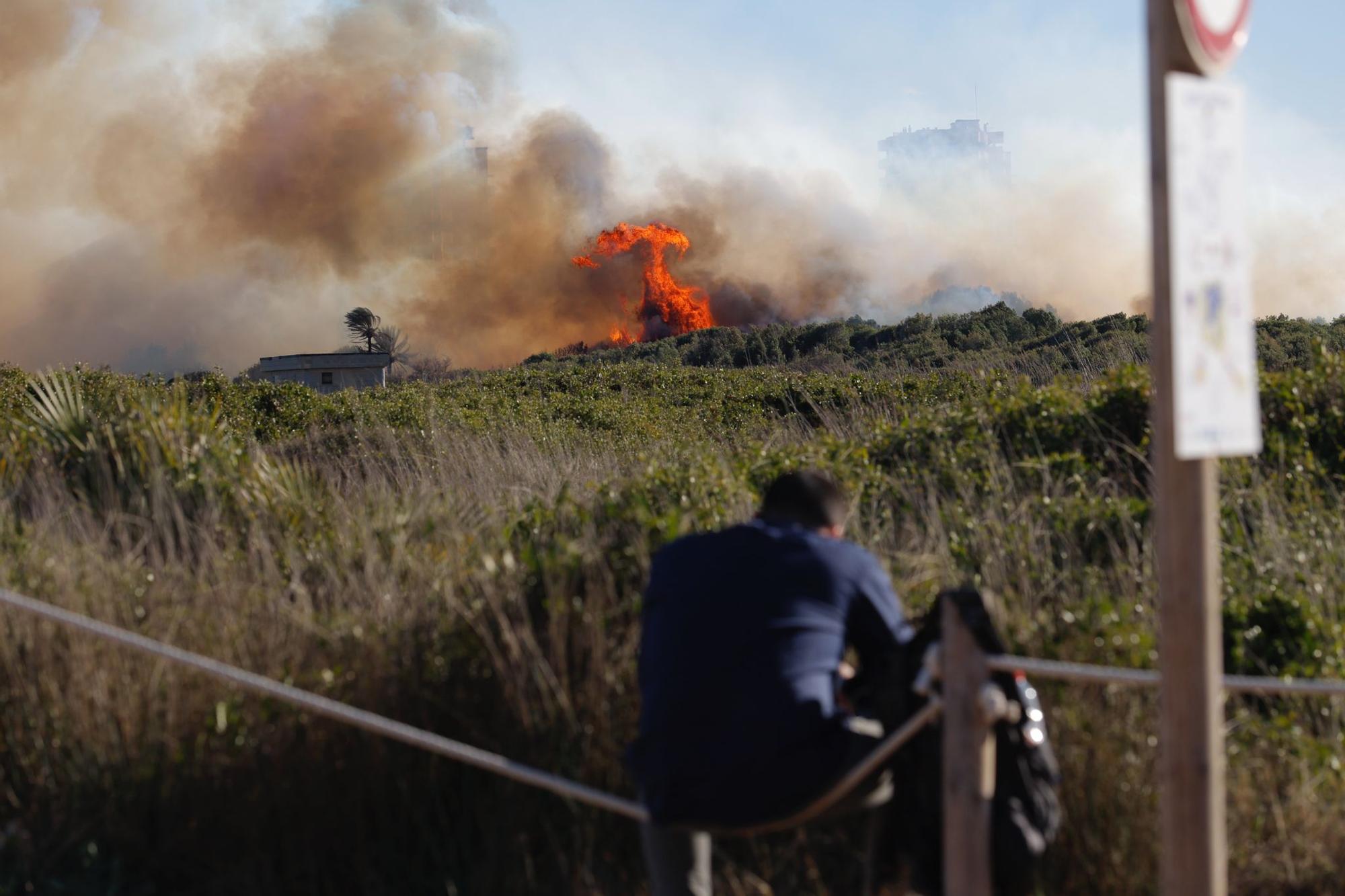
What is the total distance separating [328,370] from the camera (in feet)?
128

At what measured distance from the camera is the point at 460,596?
4.70 meters

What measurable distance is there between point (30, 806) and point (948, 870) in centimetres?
319

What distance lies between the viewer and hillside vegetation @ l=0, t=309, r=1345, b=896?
387cm

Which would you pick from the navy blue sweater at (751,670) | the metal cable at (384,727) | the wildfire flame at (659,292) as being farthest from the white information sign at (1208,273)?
the wildfire flame at (659,292)

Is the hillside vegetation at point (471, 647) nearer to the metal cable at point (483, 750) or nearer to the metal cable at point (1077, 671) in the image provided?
the metal cable at point (483, 750)

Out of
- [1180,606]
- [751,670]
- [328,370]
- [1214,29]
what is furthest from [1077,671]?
[328,370]

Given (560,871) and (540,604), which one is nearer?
(560,871)

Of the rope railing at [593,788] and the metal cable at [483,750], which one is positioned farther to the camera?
the metal cable at [483,750]

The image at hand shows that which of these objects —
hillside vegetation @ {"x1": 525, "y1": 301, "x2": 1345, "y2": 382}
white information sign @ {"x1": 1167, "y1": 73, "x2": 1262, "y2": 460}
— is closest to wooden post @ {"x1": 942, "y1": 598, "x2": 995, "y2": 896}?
white information sign @ {"x1": 1167, "y1": 73, "x2": 1262, "y2": 460}

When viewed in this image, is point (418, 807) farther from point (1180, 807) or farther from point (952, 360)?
point (952, 360)

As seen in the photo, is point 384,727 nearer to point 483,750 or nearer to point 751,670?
point 483,750

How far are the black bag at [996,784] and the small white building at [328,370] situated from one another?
36723mm

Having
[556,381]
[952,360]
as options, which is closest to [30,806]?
[556,381]

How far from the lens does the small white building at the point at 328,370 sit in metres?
39.1
